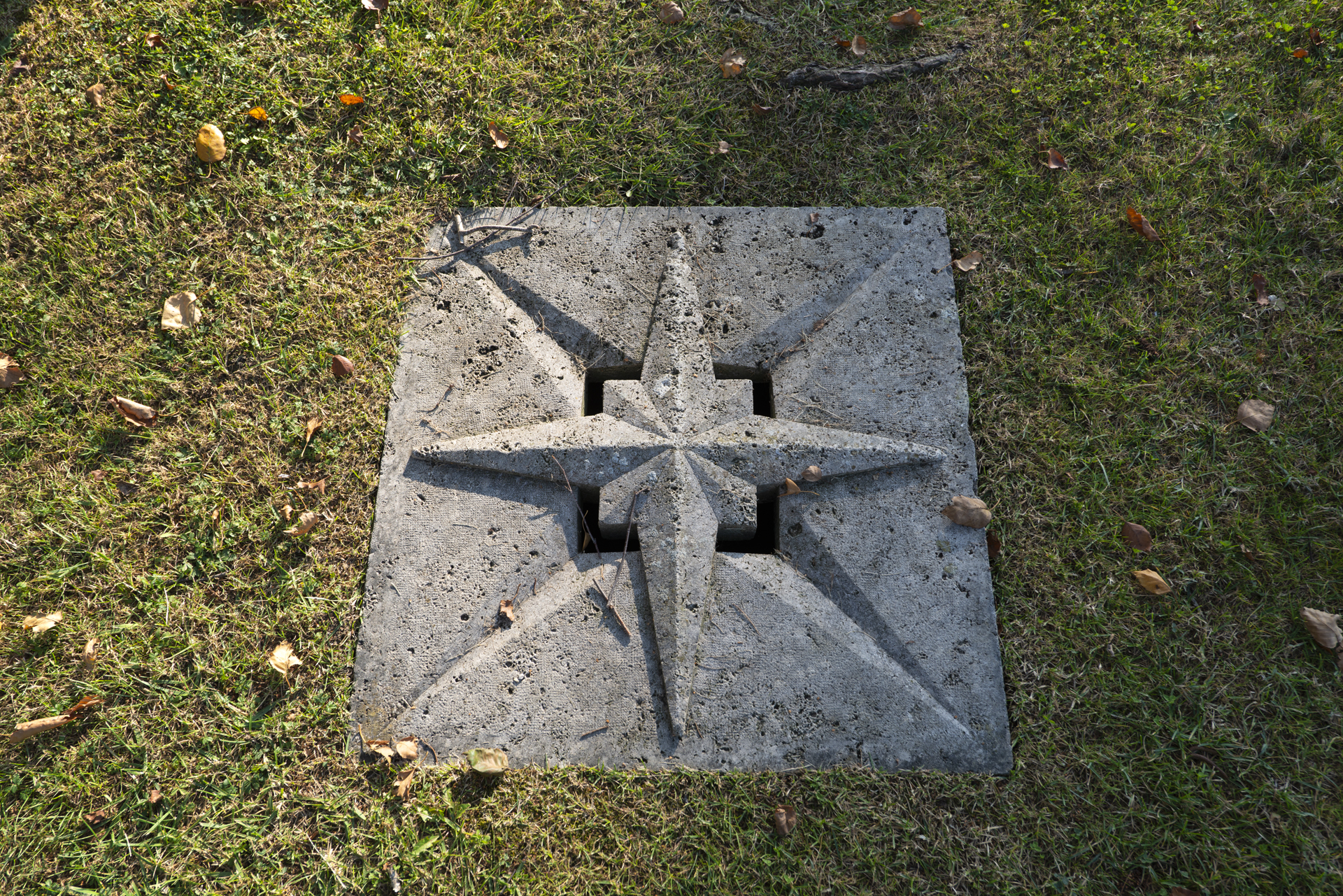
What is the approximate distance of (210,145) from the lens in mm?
2738

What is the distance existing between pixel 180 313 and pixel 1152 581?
3.69m

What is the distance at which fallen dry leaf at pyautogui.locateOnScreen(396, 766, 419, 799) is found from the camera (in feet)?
6.79

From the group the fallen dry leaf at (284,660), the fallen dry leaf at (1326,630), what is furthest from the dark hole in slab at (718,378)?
the fallen dry leaf at (1326,630)

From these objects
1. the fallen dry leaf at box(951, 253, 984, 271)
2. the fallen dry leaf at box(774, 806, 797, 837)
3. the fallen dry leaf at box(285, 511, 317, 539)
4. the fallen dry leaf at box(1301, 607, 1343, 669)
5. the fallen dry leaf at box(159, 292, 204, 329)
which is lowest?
the fallen dry leaf at box(774, 806, 797, 837)

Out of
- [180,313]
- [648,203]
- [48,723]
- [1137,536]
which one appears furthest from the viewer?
[648,203]

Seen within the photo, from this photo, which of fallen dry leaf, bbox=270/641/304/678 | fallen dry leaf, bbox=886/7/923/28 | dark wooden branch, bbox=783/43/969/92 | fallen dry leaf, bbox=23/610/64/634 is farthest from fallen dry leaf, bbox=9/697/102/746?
fallen dry leaf, bbox=886/7/923/28

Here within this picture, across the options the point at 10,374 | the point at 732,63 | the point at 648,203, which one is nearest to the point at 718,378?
the point at 648,203

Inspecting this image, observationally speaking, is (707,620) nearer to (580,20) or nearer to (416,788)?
(416,788)

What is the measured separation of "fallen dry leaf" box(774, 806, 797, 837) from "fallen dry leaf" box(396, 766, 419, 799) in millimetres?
1126

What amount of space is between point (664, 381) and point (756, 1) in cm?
194

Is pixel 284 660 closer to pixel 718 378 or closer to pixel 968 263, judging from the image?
pixel 718 378

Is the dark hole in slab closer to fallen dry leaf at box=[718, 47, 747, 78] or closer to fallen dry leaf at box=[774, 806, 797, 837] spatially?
fallen dry leaf at box=[774, 806, 797, 837]

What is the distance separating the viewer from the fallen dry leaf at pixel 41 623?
2254 mm

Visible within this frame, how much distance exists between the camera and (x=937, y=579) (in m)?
2.18
